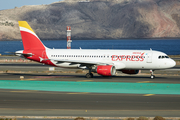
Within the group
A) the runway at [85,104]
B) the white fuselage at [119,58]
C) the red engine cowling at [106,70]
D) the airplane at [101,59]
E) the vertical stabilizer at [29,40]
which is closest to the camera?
the runway at [85,104]

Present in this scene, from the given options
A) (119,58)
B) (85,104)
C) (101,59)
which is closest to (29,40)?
(101,59)

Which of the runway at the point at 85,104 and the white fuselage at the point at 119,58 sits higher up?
the white fuselage at the point at 119,58

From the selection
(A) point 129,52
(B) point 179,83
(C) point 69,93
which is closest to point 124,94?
(C) point 69,93

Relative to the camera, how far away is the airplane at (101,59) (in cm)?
4075

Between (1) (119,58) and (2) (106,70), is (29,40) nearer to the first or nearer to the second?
(2) (106,70)

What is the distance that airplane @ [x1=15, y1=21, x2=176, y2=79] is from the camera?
4075cm

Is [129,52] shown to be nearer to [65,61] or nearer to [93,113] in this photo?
[65,61]

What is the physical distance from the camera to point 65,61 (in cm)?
4159

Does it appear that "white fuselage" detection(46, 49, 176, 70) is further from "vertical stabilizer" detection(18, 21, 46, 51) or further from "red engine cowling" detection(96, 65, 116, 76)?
"vertical stabilizer" detection(18, 21, 46, 51)

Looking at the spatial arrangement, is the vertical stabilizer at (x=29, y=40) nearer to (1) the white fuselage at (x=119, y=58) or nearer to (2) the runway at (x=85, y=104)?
(1) the white fuselage at (x=119, y=58)

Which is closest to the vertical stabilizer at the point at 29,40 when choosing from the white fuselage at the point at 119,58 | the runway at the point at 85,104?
the white fuselage at the point at 119,58

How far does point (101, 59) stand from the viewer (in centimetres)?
4238

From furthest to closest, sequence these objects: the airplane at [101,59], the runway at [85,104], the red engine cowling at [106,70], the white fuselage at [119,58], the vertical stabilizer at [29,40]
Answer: the vertical stabilizer at [29,40]
the white fuselage at [119,58]
the airplane at [101,59]
the red engine cowling at [106,70]
the runway at [85,104]

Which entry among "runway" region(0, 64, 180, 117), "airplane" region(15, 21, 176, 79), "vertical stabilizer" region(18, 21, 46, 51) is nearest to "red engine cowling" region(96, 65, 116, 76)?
"airplane" region(15, 21, 176, 79)
